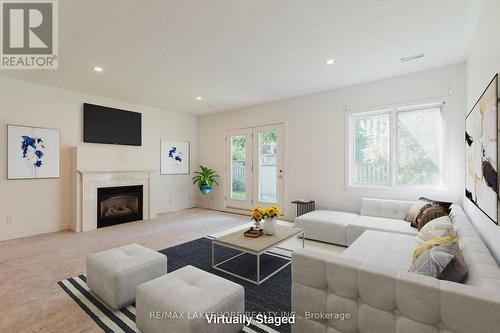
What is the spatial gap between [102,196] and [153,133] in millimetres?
1997

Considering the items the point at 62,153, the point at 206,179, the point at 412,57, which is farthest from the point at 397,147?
the point at 62,153

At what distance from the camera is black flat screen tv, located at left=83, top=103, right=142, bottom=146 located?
499cm

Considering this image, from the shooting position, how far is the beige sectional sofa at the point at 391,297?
3.54 ft

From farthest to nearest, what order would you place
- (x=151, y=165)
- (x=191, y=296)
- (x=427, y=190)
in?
(x=151, y=165)
(x=427, y=190)
(x=191, y=296)

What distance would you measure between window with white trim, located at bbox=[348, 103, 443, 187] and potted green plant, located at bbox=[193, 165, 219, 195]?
12.0 feet

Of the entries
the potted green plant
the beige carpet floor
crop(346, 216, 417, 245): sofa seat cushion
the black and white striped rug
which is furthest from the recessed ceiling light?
the potted green plant

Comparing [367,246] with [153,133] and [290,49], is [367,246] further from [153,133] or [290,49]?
[153,133]

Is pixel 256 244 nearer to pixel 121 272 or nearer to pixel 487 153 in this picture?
pixel 121 272

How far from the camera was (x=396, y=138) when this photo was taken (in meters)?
4.14

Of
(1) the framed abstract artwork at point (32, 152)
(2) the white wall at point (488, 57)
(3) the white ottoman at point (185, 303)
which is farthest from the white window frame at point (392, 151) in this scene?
(1) the framed abstract artwork at point (32, 152)

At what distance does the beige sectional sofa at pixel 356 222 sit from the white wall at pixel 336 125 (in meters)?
0.31

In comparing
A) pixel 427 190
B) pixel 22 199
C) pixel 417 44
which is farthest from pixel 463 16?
pixel 22 199

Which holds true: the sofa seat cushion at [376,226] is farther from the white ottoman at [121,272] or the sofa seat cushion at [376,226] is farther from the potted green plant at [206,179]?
the potted green plant at [206,179]

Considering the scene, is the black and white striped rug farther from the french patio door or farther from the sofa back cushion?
the french patio door
